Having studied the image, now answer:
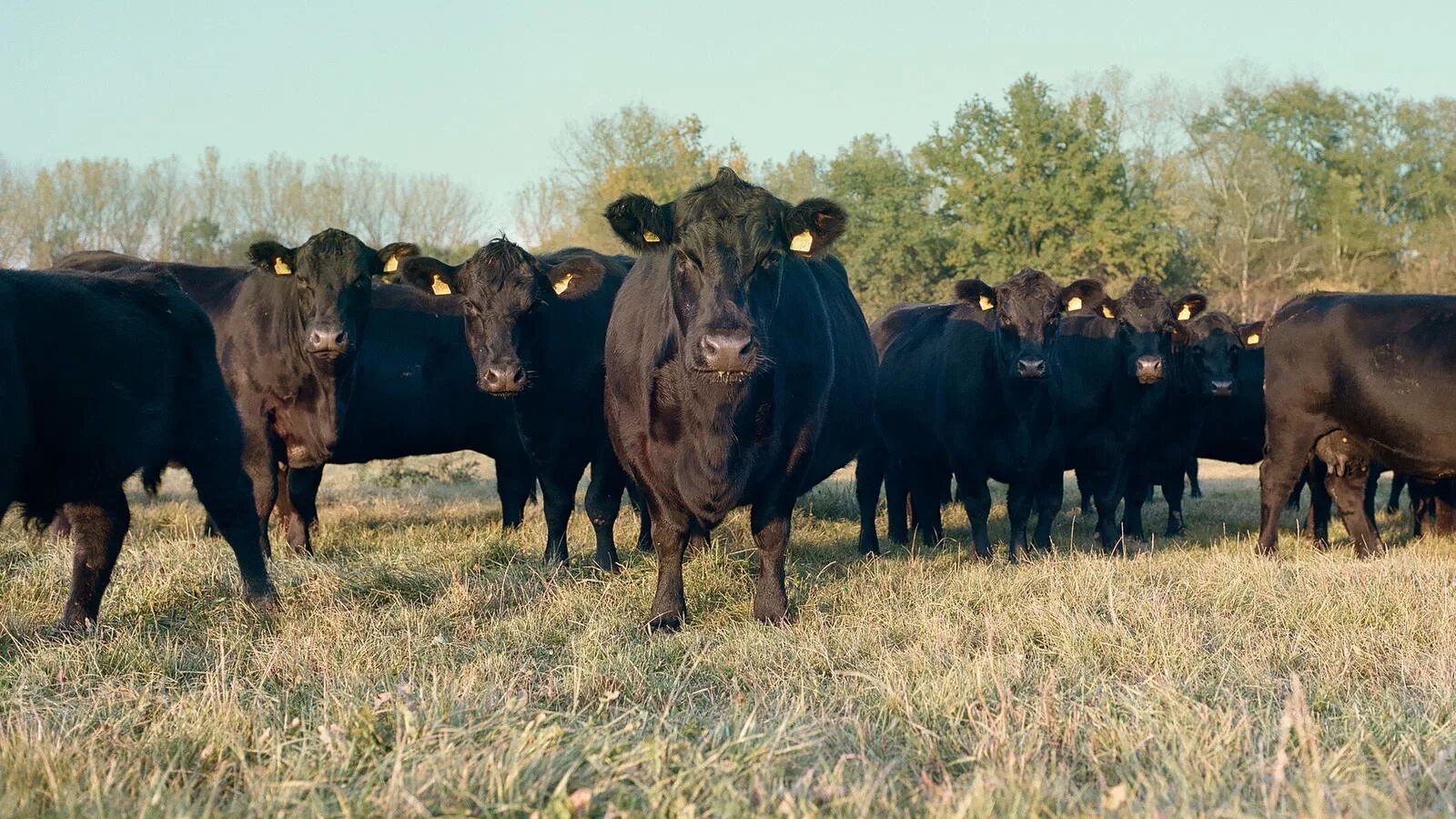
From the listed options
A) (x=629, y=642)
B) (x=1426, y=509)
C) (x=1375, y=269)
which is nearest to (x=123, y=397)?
(x=629, y=642)

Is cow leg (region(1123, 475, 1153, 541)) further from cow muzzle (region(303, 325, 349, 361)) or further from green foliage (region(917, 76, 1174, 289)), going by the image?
green foliage (region(917, 76, 1174, 289))

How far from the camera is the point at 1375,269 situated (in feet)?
143

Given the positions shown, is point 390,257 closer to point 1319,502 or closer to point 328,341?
point 328,341

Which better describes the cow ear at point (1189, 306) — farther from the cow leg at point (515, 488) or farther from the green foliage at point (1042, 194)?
the green foliage at point (1042, 194)

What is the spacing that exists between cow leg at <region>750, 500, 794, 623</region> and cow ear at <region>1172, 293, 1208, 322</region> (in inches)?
293

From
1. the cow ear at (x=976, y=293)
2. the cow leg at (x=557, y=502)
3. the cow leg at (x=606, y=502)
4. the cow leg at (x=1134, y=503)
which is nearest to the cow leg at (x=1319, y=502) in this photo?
the cow leg at (x=1134, y=503)

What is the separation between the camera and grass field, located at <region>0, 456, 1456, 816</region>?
282cm

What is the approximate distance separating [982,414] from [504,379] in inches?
144

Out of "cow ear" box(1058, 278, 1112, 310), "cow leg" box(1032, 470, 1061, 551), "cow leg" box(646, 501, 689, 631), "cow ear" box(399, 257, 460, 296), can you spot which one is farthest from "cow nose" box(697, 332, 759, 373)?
"cow ear" box(1058, 278, 1112, 310)

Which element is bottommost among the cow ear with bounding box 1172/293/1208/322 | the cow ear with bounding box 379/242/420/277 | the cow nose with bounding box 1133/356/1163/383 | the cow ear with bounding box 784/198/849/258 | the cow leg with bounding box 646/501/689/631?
the cow leg with bounding box 646/501/689/631

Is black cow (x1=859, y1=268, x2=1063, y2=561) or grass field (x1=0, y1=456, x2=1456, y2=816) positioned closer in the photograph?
grass field (x1=0, y1=456, x2=1456, y2=816)

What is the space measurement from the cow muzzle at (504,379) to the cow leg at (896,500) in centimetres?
373

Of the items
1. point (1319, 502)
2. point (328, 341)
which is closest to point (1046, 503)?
point (1319, 502)

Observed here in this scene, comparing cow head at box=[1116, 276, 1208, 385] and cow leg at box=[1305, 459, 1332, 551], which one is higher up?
cow head at box=[1116, 276, 1208, 385]
